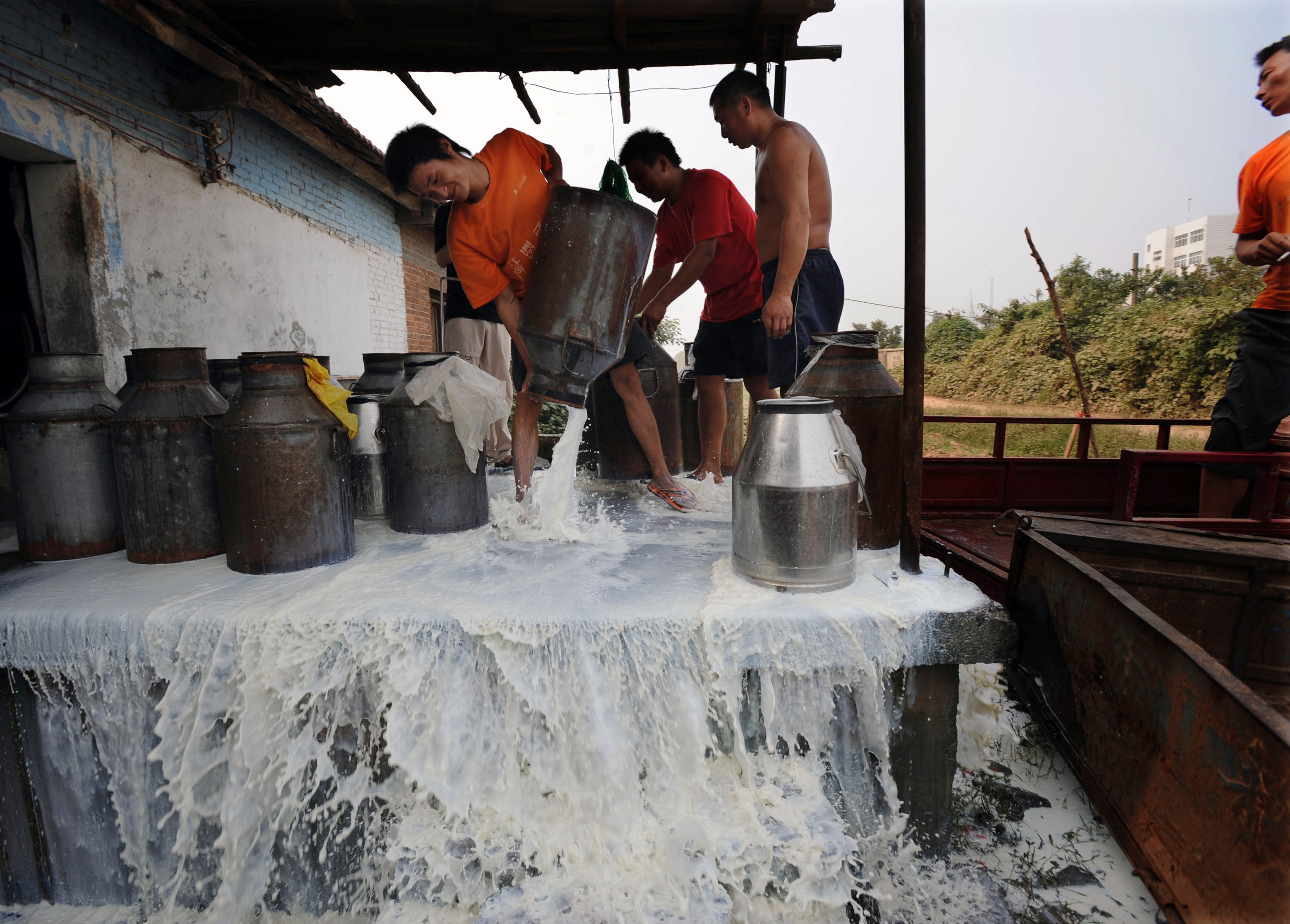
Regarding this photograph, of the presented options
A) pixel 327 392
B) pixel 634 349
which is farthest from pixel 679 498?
pixel 327 392

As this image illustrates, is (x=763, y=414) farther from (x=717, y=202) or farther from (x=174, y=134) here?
(x=174, y=134)

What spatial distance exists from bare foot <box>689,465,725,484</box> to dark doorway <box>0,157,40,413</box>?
416 centimetres

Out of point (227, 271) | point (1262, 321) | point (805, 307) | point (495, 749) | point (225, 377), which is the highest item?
point (227, 271)

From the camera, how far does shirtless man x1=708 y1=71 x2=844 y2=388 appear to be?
3.09 m

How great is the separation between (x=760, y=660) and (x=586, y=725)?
1.90 ft

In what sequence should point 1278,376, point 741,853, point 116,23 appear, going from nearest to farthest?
1. point 741,853
2. point 1278,376
3. point 116,23

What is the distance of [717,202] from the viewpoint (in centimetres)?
368

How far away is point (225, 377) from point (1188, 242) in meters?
56.1

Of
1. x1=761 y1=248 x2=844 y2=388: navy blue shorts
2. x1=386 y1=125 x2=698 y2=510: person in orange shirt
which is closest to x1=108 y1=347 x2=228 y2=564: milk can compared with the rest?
x1=386 y1=125 x2=698 y2=510: person in orange shirt

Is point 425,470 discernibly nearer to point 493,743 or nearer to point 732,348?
point 493,743

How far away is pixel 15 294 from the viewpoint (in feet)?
13.0

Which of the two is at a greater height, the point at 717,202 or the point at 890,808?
the point at 717,202

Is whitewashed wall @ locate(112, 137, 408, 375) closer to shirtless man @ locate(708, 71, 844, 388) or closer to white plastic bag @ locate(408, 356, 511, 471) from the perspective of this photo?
white plastic bag @ locate(408, 356, 511, 471)

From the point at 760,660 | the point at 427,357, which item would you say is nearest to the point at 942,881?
the point at 760,660
